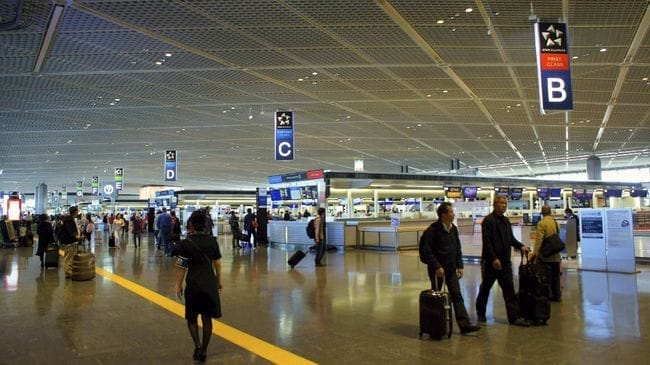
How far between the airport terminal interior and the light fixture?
60mm

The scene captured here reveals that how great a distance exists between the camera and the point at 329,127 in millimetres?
24594

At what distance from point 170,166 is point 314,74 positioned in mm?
17025

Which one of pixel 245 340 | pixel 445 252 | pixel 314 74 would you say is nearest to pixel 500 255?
pixel 445 252

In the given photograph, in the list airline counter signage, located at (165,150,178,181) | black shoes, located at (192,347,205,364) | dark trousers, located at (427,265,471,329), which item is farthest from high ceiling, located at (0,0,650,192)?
black shoes, located at (192,347,205,364)

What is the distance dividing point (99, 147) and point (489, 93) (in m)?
22.1

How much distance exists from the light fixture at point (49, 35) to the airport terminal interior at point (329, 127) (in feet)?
0.20

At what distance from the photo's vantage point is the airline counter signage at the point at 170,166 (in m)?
29.5

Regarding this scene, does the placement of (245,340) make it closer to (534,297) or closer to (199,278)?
(199,278)

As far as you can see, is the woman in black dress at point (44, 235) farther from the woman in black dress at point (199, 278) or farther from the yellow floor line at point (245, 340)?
the woman in black dress at point (199, 278)

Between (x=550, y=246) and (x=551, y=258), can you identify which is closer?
(x=550, y=246)

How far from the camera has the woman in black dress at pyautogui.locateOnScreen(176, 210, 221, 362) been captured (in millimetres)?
5484

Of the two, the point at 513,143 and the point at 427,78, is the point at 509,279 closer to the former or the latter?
the point at 427,78

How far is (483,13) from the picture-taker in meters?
10.8

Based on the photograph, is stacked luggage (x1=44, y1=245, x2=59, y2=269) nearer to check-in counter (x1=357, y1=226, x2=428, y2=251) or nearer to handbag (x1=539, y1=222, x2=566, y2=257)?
check-in counter (x1=357, y1=226, x2=428, y2=251)
